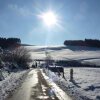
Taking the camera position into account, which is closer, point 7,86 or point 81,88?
point 81,88

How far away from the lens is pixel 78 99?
57.8 feet

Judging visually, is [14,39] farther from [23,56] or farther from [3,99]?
[3,99]

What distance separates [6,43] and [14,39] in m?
7.09

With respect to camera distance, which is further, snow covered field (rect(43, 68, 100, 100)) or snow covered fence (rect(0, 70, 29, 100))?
snow covered fence (rect(0, 70, 29, 100))

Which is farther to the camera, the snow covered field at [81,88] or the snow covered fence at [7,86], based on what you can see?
the snow covered fence at [7,86]

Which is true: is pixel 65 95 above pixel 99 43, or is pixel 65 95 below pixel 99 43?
below

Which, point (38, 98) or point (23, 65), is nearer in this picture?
point (38, 98)

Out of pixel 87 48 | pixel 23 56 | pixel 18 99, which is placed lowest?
pixel 18 99

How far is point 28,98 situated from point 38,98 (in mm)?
633

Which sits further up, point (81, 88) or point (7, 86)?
point (7, 86)

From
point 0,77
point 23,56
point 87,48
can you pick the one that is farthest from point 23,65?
point 87,48

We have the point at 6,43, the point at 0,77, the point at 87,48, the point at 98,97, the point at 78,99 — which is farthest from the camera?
the point at 87,48

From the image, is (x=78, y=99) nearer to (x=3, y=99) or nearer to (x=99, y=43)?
(x=3, y=99)

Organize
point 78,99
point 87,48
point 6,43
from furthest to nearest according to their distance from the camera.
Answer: point 87,48
point 6,43
point 78,99
